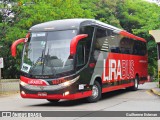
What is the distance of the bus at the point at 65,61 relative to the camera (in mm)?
13367

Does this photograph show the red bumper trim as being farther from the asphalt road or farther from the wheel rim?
the wheel rim

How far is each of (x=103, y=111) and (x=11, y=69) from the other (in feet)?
67.6

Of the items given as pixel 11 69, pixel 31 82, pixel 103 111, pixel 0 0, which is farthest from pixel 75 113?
pixel 11 69

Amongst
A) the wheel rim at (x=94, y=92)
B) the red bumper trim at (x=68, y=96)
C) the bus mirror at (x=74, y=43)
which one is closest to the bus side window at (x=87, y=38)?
the bus mirror at (x=74, y=43)

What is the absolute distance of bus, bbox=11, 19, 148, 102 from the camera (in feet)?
43.9

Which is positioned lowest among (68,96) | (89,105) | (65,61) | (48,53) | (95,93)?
(89,105)

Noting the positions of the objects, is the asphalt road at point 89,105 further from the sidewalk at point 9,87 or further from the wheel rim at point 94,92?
the sidewalk at point 9,87

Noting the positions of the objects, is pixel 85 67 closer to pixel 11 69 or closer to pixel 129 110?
pixel 129 110

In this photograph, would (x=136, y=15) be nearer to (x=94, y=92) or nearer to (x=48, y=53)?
(x=94, y=92)

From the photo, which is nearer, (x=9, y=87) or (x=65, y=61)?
(x=65, y=61)

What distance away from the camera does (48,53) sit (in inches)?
546

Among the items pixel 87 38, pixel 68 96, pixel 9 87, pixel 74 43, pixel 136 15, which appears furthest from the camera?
pixel 136 15

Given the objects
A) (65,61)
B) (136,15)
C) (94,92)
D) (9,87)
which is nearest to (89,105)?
(94,92)

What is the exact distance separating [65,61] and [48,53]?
0.85 metres
